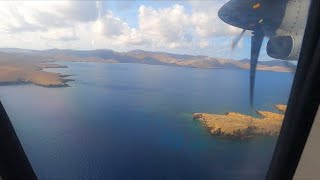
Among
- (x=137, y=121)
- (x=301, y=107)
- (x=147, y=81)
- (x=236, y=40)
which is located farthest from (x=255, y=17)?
(x=137, y=121)

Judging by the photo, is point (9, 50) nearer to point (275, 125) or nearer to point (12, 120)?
point (12, 120)

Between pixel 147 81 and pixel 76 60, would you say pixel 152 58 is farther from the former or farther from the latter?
pixel 76 60

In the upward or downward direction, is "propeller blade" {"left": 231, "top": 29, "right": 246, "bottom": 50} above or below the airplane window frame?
above

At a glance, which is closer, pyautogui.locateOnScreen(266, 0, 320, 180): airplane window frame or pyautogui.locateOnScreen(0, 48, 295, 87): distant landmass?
pyautogui.locateOnScreen(266, 0, 320, 180): airplane window frame

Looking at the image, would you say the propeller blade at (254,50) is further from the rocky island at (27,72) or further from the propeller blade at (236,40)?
the rocky island at (27,72)

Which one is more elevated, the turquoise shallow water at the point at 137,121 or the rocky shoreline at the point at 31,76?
the rocky shoreline at the point at 31,76

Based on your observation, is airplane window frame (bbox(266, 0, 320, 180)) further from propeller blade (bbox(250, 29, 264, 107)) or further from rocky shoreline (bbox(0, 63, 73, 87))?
rocky shoreline (bbox(0, 63, 73, 87))

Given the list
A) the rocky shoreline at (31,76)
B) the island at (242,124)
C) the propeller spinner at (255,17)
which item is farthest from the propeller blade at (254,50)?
the rocky shoreline at (31,76)

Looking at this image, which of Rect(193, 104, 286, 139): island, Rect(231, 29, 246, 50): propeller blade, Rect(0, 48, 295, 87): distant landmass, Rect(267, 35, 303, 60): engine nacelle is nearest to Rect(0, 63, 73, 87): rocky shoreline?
Rect(0, 48, 295, 87): distant landmass
